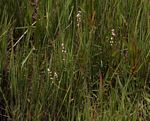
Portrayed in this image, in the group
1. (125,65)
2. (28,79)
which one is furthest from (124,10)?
(28,79)

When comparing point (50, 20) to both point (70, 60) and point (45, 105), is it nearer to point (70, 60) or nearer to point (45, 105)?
point (70, 60)

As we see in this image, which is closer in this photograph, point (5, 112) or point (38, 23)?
point (5, 112)

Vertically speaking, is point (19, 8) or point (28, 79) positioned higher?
point (19, 8)

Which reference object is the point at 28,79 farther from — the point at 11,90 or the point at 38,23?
the point at 38,23

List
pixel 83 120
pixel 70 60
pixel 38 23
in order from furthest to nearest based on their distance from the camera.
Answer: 1. pixel 38 23
2. pixel 70 60
3. pixel 83 120

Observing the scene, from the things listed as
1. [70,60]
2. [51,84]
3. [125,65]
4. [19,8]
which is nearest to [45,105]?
[51,84]

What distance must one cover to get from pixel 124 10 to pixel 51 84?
61 centimetres

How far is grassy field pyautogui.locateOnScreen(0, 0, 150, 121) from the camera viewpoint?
6.31 feet

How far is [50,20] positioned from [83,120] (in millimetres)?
605

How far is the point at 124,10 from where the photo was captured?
233 centimetres

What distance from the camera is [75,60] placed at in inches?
80.7

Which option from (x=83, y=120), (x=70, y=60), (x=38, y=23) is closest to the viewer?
(x=83, y=120)

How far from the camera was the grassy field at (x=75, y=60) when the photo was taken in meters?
1.92

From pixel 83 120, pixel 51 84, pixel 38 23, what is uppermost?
pixel 38 23
